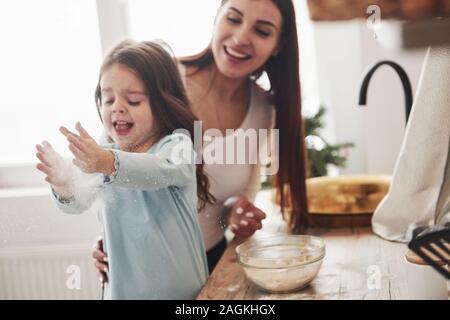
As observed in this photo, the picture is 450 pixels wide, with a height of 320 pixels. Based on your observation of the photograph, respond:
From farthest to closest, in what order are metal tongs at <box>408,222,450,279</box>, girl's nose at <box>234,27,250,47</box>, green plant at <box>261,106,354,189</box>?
1. green plant at <box>261,106,354,189</box>
2. girl's nose at <box>234,27,250,47</box>
3. metal tongs at <box>408,222,450,279</box>

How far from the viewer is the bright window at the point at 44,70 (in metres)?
0.75

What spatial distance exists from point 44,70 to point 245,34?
0.92 ft

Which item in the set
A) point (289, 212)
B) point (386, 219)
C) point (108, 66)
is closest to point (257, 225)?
point (289, 212)

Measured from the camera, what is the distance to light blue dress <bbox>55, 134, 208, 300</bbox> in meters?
0.71

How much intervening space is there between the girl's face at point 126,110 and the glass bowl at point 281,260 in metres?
0.21

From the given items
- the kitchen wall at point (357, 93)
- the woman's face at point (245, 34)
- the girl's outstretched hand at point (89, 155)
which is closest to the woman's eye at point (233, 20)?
the woman's face at point (245, 34)

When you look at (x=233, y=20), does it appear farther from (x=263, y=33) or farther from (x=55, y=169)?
(x=55, y=169)

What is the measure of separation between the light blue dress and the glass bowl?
0.24 ft

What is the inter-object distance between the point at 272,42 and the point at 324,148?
0.34 m

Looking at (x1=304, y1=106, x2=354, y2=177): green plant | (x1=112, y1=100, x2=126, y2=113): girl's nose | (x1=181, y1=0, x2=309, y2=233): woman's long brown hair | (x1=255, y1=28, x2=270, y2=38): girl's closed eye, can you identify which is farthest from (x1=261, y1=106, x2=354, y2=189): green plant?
(x1=112, y1=100, x2=126, y2=113): girl's nose

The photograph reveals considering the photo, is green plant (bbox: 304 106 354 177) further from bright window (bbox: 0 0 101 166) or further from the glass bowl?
bright window (bbox: 0 0 101 166)

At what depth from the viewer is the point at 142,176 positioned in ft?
2.27

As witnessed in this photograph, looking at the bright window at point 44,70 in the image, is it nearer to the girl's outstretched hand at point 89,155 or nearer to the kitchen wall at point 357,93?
the girl's outstretched hand at point 89,155

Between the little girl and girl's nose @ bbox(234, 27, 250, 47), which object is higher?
girl's nose @ bbox(234, 27, 250, 47)
